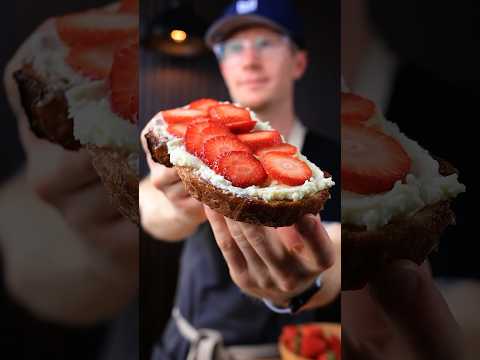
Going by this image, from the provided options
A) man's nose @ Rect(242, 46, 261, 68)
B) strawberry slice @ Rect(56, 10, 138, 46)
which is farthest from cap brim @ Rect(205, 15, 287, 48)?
strawberry slice @ Rect(56, 10, 138, 46)

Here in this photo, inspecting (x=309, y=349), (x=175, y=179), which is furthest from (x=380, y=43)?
(x=309, y=349)

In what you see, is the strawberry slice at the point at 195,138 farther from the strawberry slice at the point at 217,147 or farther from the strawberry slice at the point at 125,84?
the strawberry slice at the point at 125,84

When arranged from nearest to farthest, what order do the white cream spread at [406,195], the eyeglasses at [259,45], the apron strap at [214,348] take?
the white cream spread at [406,195], the eyeglasses at [259,45], the apron strap at [214,348]

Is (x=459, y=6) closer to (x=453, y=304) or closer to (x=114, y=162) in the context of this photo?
(x=453, y=304)

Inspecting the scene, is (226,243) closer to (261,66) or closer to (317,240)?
(317,240)

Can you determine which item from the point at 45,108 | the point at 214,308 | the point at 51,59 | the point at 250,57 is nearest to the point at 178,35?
the point at 250,57

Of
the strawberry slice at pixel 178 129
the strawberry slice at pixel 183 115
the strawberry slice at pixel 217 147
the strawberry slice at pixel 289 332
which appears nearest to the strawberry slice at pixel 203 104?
the strawberry slice at pixel 183 115

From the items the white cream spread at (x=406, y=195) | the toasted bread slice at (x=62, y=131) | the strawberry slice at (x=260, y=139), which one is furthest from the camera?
the strawberry slice at (x=260, y=139)
